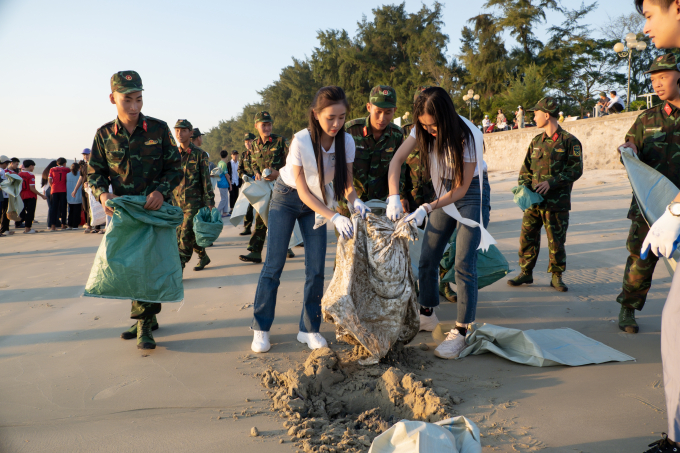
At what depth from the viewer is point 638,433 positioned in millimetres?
2176

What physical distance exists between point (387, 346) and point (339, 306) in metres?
0.44

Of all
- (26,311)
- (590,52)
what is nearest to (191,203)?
(26,311)

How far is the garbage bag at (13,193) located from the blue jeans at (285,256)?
9.48 metres

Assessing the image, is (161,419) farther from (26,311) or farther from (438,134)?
(26,311)

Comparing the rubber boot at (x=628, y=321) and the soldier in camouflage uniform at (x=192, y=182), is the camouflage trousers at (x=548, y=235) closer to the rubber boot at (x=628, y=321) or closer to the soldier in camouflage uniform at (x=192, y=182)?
the rubber boot at (x=628, y=321)

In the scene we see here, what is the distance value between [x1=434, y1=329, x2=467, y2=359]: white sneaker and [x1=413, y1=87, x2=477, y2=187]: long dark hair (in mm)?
1068

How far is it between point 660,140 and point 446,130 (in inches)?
70.4

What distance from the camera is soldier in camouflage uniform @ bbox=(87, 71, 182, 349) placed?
3.28 metres

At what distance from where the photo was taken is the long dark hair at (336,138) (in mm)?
2994

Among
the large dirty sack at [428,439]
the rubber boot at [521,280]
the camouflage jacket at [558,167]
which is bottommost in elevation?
the rubber boot at [521,280]

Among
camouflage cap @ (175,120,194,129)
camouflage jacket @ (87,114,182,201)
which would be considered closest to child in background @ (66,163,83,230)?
camouflage cap @ (175,120,194,129)

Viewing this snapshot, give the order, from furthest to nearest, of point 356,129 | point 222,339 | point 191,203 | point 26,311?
point 191,203 < point 26,311 < point 356,129 < point 222,339

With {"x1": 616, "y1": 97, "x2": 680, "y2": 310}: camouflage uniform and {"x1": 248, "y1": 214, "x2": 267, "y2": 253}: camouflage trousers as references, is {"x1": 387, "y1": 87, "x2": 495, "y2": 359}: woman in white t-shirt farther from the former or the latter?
{"x1": 248, "y1": 214, "x2": 267, "y2": 253}: camouflage trousers

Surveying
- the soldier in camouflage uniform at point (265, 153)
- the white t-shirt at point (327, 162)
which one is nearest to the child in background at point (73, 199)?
the soldier in camouflage uniform at point (265, 153)
